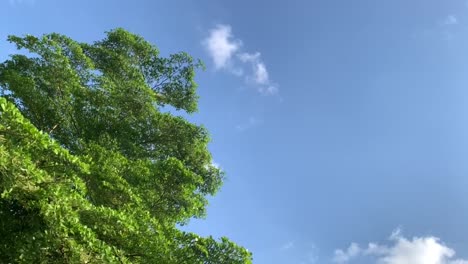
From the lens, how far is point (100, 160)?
1305 cm

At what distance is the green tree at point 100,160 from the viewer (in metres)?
9.21

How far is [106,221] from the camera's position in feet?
34.3

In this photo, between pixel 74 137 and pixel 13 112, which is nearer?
pixel 13 112

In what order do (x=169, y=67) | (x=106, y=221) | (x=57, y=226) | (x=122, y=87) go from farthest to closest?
(x=169, y=67) < (x=122, y=87) < (x=106, y=221) < (x=57, y=226)

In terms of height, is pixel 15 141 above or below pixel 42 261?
above

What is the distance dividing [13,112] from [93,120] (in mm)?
7968

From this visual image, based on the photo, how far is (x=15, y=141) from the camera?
886cm

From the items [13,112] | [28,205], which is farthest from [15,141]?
[28,205]

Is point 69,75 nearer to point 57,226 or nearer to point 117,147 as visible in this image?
point 117,147

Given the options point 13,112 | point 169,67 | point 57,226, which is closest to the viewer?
point 13,112

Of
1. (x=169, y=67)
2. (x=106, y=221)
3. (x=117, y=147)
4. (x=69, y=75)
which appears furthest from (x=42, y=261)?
(x=169, y=67)

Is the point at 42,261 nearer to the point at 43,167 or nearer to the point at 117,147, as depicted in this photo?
the point at 43,167

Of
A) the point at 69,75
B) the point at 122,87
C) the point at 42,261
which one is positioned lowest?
the point at 42,261

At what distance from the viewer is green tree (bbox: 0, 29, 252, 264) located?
9.21 metres
